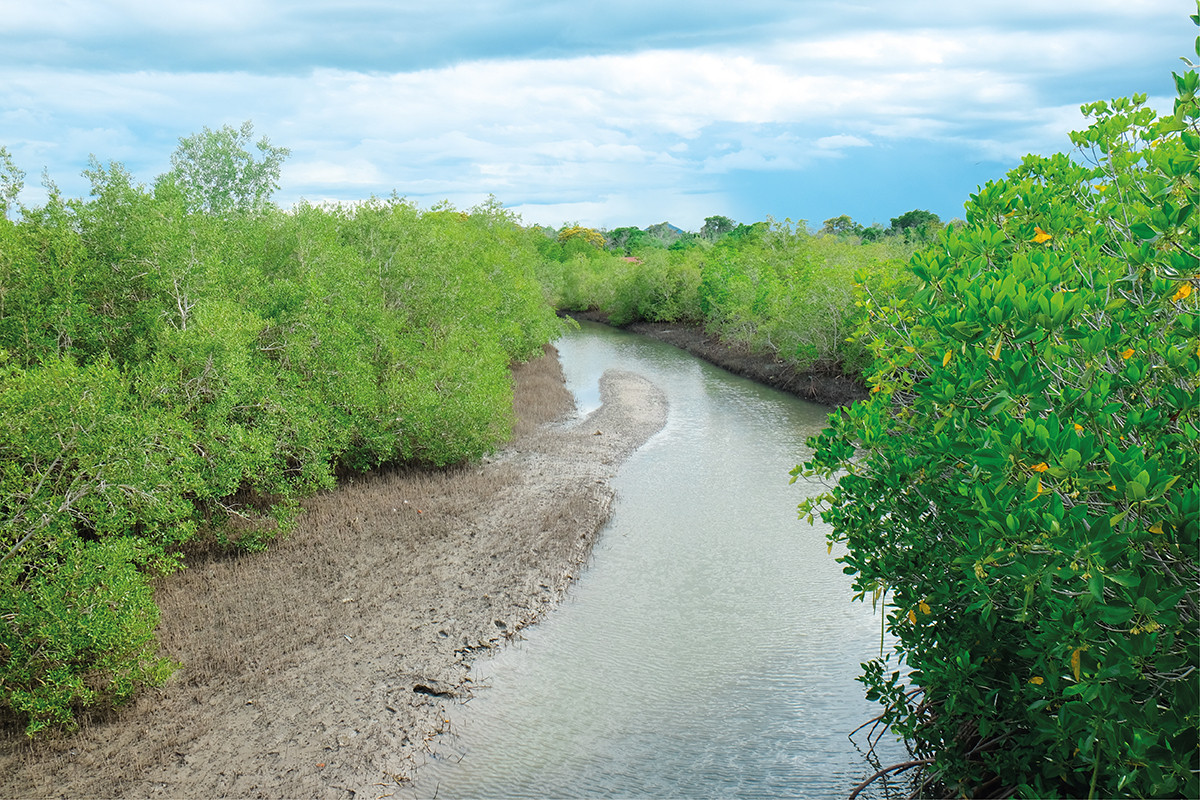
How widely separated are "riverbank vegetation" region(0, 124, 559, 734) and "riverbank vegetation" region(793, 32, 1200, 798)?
890 cm

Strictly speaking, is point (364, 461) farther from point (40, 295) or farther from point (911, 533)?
point (911, 533)

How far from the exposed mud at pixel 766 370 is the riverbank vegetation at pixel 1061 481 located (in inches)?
872

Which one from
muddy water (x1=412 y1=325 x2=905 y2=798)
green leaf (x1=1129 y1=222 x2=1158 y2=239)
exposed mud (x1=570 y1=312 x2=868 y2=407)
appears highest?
green leaf (x1=1129 y1=222 x2=1158 y2=239)

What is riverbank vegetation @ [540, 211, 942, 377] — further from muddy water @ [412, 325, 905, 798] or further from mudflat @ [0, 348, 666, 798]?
mudflat @ [0, 348, 666, 798]

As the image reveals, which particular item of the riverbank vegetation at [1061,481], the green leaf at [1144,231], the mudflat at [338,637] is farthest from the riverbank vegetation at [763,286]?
the mudflat at [338,637]

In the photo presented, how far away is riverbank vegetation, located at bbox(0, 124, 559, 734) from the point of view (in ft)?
31.4

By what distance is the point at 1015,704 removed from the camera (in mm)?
6984

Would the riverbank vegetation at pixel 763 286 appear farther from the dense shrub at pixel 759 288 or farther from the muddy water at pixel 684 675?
the muddy water at pixel 684 675

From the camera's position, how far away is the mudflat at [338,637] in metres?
9.01

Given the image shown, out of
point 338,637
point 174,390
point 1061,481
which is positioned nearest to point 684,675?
point 338,637

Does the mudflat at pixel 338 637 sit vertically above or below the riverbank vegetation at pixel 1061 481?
below

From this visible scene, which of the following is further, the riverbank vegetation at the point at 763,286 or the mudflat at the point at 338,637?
the riverbank vegetation at the point at 763,286

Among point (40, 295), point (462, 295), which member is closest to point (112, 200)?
point (40, 295)

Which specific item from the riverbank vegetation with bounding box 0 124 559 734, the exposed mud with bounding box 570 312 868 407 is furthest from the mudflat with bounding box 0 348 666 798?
the exposed mud with bounding box 570 312 868 407
